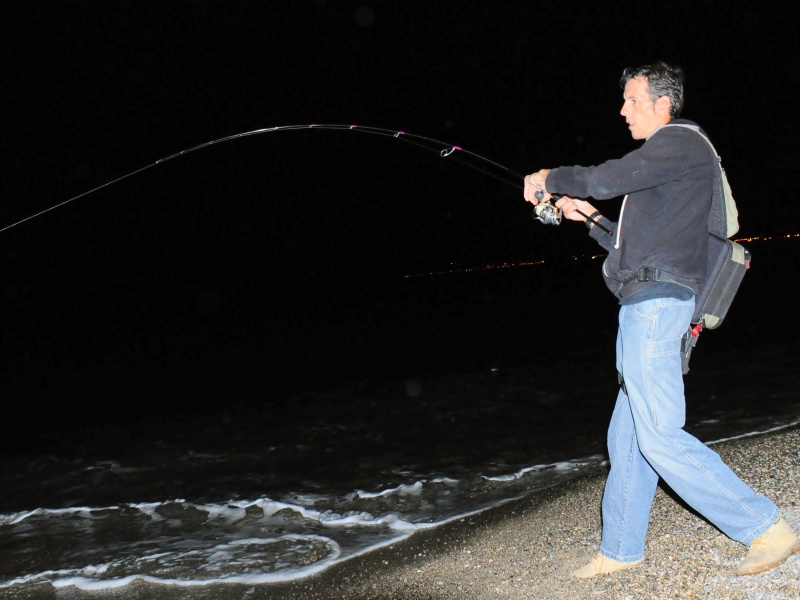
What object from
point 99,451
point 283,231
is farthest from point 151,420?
point 283,231

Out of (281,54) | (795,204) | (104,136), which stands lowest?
(795,204)

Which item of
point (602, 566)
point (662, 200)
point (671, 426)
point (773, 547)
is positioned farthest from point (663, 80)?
point (602, 566)

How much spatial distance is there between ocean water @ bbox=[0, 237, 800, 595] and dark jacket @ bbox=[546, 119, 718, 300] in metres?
2.11

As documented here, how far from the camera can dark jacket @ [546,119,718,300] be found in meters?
2.34

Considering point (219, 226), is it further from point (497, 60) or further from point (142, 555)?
point (142, 555)

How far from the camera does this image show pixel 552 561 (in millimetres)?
3047

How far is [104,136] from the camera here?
4350cm

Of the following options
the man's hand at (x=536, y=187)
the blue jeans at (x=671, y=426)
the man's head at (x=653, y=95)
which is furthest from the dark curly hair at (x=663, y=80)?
the blue jeans at (x=671, y=426)

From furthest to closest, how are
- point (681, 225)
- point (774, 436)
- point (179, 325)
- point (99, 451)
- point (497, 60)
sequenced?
point (497, 60), point (179, 325), point (99, 451), point (774, 436), point (681, 225)

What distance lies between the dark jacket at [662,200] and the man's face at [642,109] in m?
0.10

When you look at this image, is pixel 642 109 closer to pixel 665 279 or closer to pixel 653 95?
pixel 653 95

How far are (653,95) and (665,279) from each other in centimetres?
59

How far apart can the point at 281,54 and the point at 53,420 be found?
165ft

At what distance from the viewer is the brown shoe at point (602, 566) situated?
2.73 metres
